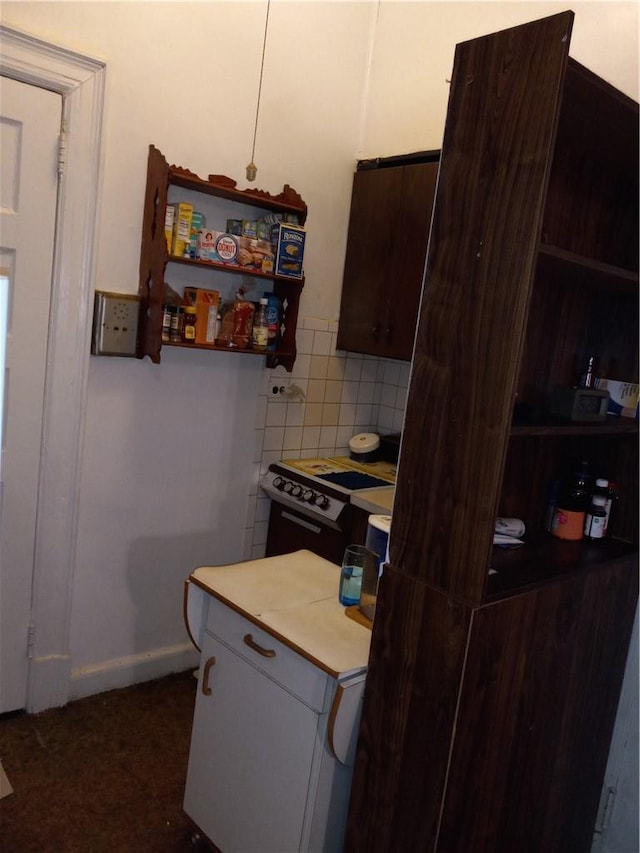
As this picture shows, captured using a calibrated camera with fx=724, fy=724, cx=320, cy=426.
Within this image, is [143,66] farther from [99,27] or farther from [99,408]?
[99,408]

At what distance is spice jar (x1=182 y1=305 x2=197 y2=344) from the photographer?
9.05ft

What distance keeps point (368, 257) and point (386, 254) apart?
12 cm

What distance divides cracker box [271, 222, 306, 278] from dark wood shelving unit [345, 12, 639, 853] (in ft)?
4.18

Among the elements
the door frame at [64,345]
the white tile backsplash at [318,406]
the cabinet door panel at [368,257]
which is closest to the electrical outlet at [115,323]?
the door frame at [64,345]

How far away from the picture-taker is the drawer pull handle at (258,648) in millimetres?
1834

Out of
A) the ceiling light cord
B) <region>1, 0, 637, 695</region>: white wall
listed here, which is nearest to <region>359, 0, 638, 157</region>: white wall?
<region>1, 0, 637, 695</region>: white wall

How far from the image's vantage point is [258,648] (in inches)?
73.1

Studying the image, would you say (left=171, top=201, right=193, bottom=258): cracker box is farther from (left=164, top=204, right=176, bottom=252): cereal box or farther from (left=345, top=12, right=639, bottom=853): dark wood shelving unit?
(left=345, top=12, right=639, bottom=853): dark wood shelving unit

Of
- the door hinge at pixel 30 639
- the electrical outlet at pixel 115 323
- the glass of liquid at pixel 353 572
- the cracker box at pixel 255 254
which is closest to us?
the glass of liquid at pixel 353 572

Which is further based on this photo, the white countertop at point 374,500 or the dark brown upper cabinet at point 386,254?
the dark brown upper cabinet at point 386,254

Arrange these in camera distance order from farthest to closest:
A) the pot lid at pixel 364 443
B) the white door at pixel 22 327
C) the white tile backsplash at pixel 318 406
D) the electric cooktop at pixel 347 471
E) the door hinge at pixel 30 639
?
1. the pot lid at pixel 364 443
2. the white tile backsplash at pixel 318 406
3. the electric cooktop at pixel 347 471
4. the door hinge at pixel 30 639
5. the white door at pixel 22 327

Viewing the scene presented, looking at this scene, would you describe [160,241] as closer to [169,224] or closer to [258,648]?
[169,224]

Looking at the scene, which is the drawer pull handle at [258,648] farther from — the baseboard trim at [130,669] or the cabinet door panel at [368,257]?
the cabinet door panel at [368,257]

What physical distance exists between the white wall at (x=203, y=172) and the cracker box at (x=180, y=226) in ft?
0.45
